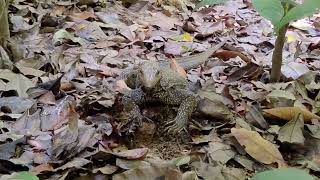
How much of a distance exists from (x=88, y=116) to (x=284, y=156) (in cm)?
116

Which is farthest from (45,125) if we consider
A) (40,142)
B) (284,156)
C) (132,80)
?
(284,156)

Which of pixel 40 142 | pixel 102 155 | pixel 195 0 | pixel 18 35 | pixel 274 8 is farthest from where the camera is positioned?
pixel 195 0

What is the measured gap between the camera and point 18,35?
14.3 ft

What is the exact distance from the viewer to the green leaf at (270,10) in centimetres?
223

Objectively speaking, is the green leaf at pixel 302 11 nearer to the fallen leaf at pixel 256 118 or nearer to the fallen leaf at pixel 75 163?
the fallen leaf at pixel 256 118

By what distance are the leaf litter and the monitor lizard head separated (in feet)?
0.67

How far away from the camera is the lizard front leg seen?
9.58ft

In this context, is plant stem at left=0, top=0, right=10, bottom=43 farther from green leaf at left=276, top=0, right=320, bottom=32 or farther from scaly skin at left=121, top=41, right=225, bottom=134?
green leaf at left=276, top=0, right=320, bottom=32

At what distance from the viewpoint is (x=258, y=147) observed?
8.87ft

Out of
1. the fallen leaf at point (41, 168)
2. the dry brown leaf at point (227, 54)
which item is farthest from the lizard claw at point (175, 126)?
the dry brown leaf at point (227, 54)

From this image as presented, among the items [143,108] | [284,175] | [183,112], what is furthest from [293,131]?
[284,175]

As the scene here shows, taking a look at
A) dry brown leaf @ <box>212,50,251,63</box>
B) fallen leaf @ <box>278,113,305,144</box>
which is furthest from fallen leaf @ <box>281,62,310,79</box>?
fallen leaf @ <box>278,113,305,144</box>

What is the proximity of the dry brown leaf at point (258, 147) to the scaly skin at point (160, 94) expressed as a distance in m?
0.36

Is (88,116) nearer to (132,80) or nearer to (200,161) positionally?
(132,80)
